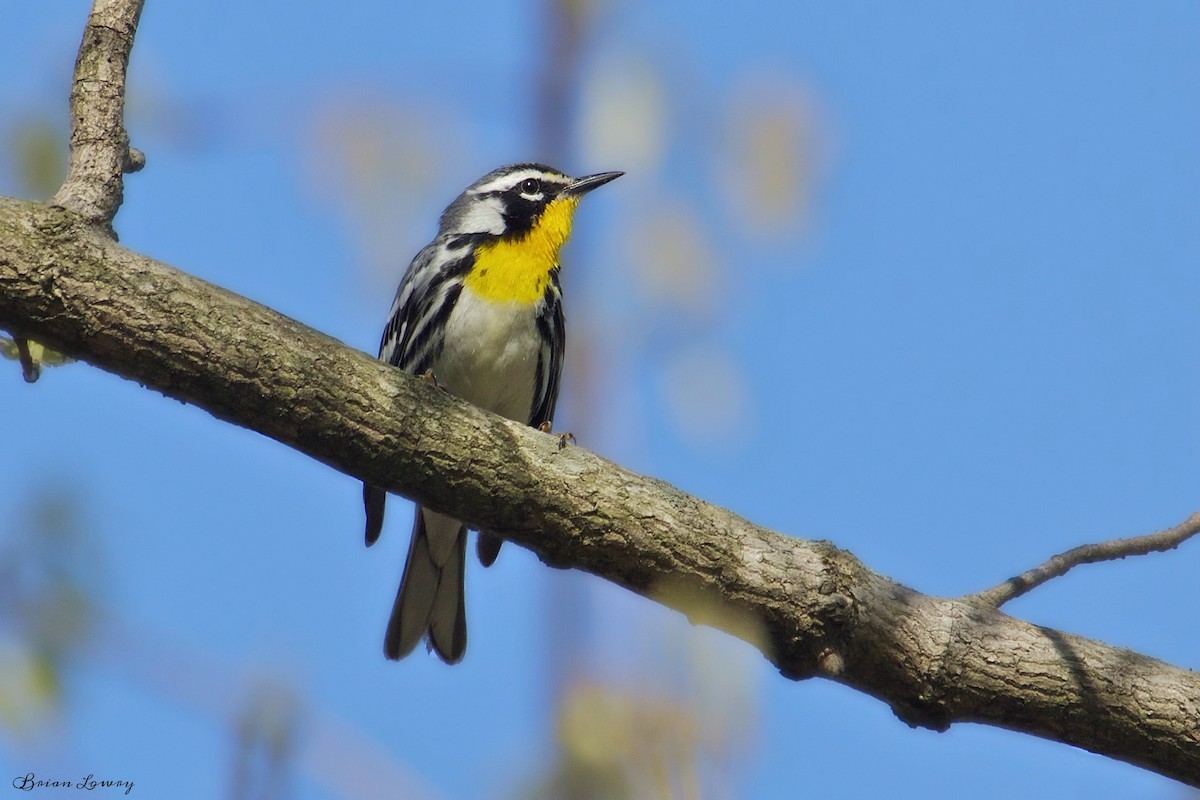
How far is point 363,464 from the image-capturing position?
404cm

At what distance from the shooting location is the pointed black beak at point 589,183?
24.1 feet

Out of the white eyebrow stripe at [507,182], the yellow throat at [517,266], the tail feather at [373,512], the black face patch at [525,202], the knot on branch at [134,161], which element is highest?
the white eyebrow stripe at [507,182]

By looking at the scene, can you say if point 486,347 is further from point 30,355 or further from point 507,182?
point 30,355

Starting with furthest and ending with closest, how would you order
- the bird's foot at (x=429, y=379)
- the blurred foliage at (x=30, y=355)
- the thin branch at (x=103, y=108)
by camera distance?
the bird's foot at (x=429, y=379) < the thin branch at (x=103, y=108) < the blurred foliage at (x=30, y=355)

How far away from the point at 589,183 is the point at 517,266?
1035mm

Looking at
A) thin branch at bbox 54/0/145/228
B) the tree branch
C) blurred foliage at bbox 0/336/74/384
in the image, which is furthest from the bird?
blurred foliage at bbox 0/336/74/384

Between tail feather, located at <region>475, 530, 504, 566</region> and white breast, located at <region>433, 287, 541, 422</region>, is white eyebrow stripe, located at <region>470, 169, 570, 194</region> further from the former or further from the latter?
tail feather, located at <region>475, 530, 504, 566</region>

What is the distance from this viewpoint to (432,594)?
6.61m

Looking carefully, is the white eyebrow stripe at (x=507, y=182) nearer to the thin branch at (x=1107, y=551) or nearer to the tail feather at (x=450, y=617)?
the tail feather at (x=450, y=617)

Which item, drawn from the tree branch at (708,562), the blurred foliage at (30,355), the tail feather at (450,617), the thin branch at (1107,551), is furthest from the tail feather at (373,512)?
the thin branch at (1107,551)

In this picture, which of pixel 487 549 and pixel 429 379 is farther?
pixel 487 549

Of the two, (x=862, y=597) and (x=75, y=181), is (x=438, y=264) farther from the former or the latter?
(x=862, y=597)

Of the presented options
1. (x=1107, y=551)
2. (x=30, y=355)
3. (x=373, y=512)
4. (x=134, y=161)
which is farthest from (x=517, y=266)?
(x=1107, y=551)

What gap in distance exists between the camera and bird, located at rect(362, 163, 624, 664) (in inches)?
253
